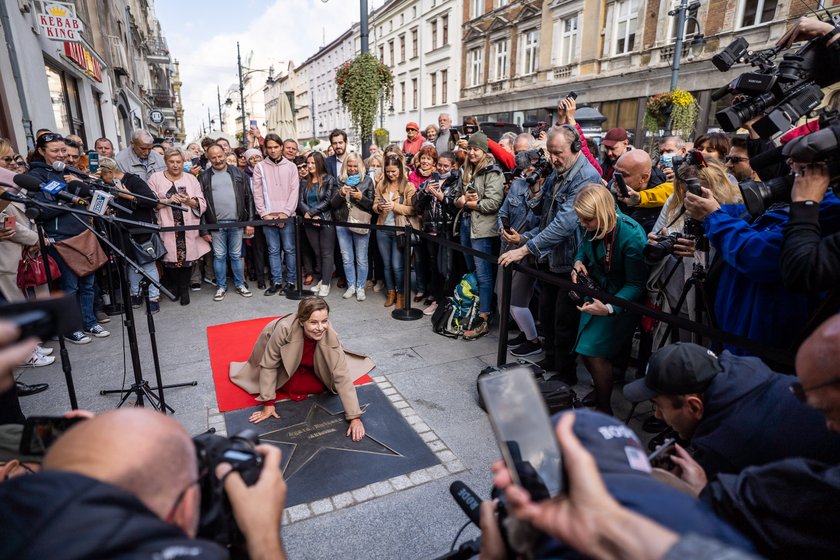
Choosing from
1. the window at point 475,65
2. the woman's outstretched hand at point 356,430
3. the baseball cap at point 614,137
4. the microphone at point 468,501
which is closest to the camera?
the microphone at point 468,501

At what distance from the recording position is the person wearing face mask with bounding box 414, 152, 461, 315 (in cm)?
551

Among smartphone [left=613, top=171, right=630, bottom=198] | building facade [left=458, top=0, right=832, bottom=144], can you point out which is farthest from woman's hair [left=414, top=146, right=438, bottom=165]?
building facade [left=458, top=0, right=832, bottom=144]

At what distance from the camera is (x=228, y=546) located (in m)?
1.23

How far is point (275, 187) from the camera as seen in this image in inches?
257

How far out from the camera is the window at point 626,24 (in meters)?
19.0

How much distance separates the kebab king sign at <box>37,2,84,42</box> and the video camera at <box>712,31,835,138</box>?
959 cm

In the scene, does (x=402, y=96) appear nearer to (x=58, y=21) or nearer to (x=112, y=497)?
(x=58, y=21)

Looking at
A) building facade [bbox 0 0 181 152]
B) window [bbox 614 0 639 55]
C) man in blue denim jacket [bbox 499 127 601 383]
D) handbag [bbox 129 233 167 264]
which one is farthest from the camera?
window [bbox 614 0 639 55]

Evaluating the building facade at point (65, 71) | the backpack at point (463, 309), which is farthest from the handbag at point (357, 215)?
the building facade at point (65, 71)

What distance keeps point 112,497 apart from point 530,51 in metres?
27.9

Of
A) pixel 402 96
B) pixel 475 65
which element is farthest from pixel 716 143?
pixel 402 96

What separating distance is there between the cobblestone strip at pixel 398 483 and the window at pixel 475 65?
29386mm

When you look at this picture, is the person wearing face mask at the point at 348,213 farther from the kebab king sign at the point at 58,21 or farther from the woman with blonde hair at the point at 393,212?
the kebab king sign at the point at 58,21

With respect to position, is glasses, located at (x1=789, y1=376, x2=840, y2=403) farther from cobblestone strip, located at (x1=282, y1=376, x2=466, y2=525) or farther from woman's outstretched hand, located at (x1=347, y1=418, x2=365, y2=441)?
woman's outstretched hand, located at (x1=347, y1=418, x2=365, y2=441)
